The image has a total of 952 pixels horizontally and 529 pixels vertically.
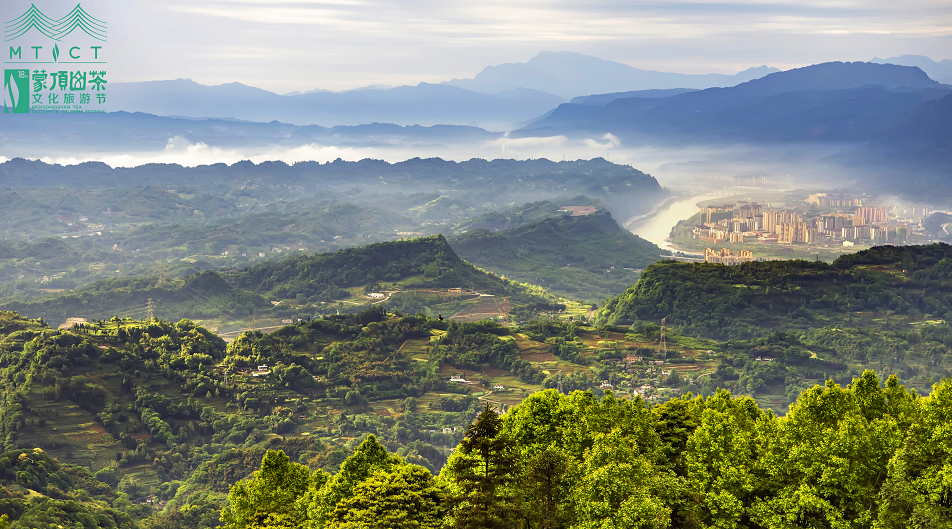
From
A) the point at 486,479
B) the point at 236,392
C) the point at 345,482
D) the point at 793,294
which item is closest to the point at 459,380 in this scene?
the point at 236,392

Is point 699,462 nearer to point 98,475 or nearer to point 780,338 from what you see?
point 98,475

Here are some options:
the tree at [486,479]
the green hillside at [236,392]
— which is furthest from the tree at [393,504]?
the green hillside at [236,392]

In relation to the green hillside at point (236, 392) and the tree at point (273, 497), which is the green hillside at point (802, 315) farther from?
the tree at point (273, 497)

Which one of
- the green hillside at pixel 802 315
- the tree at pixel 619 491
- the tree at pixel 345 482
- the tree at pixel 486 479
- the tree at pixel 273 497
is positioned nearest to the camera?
the tree at pixel 619 491

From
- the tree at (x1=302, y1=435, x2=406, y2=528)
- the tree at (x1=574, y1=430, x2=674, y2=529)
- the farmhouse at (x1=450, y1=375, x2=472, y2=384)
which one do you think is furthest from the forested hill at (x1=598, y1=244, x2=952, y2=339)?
the tree at (x1=574, y1=430, x2=674, y2=529)

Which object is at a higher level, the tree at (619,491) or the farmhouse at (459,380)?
the tree at (619,491)

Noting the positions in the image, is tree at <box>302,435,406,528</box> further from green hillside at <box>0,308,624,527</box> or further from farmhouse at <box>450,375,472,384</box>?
farmhouse at <box>450,375,472,384</box>

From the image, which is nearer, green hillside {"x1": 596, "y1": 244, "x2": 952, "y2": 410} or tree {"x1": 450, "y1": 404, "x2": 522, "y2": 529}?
tree {"x1": 450, "y1": 404, "x2": 522, "y2": 529}
